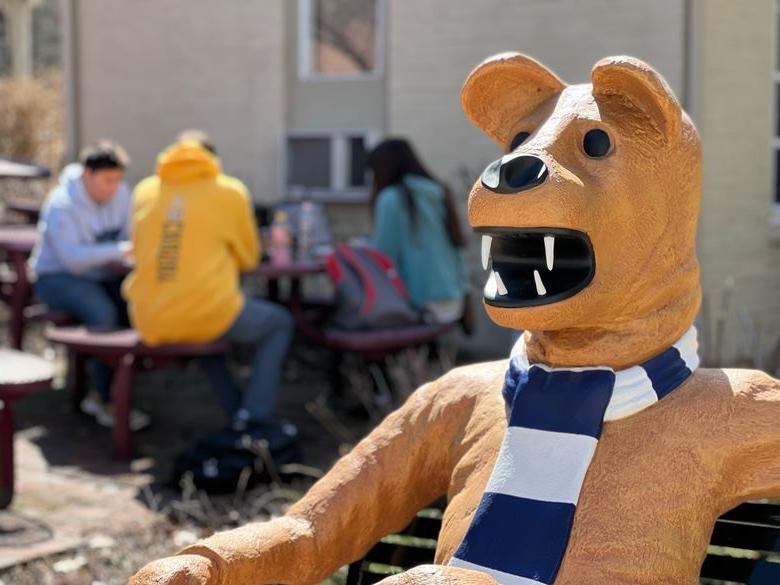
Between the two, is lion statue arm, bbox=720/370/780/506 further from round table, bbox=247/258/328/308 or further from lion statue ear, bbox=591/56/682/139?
round table, bbox=247/258/328/308

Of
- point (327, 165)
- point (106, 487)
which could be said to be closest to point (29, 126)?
point (327, 165)

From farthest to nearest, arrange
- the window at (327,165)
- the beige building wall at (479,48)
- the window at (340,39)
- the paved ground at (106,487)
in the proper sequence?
the window at (327,165), the window at (340,39), the beige building wall at (479,48), the paved ground at (106,487)

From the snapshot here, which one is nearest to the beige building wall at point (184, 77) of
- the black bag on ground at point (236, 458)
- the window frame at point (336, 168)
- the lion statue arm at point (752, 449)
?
the window frame at point (336, 168)

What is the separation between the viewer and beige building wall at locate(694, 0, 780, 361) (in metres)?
7.60

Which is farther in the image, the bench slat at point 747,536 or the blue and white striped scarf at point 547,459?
the bench slat at point 747,536

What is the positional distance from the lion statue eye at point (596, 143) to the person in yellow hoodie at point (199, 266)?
373 cm

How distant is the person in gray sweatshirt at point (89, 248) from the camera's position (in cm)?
693

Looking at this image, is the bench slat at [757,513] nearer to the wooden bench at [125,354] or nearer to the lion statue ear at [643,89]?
the lion statue ear at [643,89]

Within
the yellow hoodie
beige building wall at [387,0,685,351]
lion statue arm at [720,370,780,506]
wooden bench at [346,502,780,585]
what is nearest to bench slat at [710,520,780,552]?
wooden bench at [346,502,780,585]

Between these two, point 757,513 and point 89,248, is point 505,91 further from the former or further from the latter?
point 89,248

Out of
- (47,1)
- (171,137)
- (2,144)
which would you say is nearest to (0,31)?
(47,1)

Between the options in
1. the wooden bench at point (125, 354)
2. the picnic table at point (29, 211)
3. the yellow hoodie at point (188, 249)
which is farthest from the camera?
the picnic table at point (29, 211)

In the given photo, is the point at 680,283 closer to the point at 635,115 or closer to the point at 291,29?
the point at 635,115

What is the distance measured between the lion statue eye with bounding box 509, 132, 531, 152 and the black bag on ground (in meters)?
3.15
